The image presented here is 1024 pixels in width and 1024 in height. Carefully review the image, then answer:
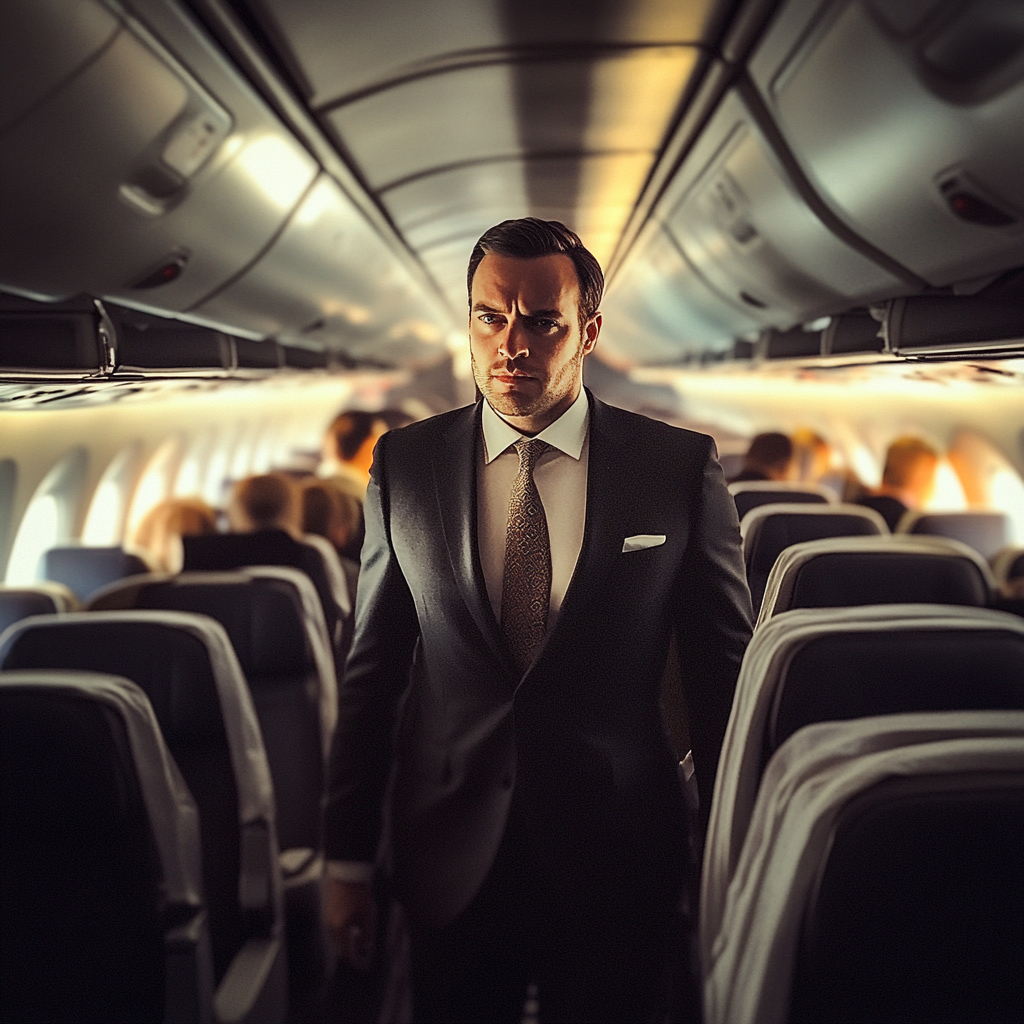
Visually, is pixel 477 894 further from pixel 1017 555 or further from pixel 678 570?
pixel 1017 555

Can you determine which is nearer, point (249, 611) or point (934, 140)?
point (934, 140)

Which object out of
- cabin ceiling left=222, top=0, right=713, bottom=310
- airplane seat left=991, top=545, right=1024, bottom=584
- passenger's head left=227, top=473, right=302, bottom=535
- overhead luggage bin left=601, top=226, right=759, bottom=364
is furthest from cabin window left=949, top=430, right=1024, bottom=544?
passenger's head left=227, top=473, right=302, bottom=535

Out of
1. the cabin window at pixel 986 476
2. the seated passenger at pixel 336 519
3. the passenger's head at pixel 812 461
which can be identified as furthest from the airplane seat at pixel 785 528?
the cabin window at pixel 986 476

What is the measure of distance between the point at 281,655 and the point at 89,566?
227cm

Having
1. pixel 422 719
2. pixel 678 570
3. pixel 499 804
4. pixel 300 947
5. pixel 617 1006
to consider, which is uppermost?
pixel 678 570

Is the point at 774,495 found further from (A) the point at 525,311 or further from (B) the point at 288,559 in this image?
(A) the point at 525,311

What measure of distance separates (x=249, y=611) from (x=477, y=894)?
167 centimetres

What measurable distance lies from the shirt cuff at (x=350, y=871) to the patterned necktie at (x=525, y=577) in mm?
454

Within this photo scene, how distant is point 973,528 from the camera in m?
5.35

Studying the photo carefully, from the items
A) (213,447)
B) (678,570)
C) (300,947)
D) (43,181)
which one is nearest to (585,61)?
(43,181)

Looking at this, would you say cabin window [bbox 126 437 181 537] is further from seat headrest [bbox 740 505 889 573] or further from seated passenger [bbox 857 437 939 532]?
seat headrest [bbox 740 505 889 573]

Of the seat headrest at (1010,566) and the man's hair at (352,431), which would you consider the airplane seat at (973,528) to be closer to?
the seat headrest at (1010,566)

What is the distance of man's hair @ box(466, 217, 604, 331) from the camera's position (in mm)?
1611

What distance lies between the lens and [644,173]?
4.11 metres
